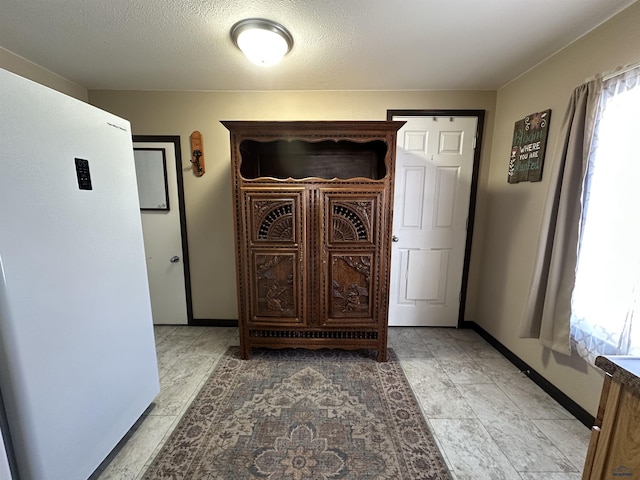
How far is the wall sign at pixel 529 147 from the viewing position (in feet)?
6.03

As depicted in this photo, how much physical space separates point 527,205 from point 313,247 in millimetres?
1702

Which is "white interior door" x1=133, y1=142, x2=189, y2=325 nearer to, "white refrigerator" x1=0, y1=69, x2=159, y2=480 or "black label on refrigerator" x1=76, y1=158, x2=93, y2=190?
"white refrigerator" x1=0, y1=69, x2=159, y2=480

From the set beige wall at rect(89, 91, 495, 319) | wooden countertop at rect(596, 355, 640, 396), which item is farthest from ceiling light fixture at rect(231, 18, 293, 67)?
wooden countertop at rect(596, 355, 640, 396)

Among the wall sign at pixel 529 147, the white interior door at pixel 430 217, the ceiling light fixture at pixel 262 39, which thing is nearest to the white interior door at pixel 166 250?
the ceiling light fixture at pixel 262 39

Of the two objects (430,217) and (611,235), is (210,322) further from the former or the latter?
(611,235)

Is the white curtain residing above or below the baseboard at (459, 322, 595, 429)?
above

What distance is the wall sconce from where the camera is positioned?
2.43m

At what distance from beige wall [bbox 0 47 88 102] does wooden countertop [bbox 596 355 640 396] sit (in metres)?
3.45

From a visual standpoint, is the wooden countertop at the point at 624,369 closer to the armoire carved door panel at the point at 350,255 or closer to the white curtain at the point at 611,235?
the white curtain at the point at 611,235

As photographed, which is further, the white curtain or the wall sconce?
the wall sconce

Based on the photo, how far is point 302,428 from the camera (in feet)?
4.91

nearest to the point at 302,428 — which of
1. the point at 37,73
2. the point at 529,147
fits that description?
the point at 529,147

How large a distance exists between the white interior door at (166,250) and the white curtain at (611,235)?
3.16 m

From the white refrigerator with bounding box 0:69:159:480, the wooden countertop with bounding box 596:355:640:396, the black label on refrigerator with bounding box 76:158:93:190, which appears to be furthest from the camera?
the black label on refrigerator with bounding box 76:158:93:190
